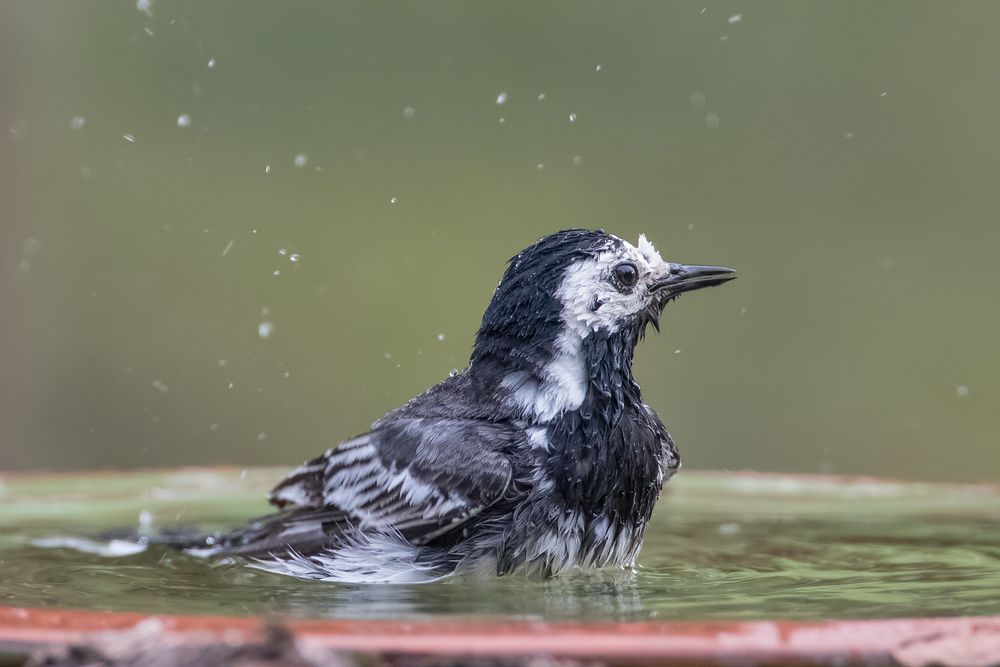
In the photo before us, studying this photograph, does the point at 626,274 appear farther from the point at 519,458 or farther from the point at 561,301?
the point at 519,458

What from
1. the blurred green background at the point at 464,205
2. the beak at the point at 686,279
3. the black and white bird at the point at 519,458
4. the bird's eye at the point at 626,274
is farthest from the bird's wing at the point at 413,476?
the blurred green background at the point at 464,205

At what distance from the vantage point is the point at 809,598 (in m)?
3.71

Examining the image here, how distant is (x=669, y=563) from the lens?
184 inches

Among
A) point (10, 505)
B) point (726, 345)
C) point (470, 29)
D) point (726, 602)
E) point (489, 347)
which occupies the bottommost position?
point (726, 602)

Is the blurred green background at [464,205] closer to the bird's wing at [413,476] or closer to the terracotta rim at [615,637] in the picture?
the bird's wing at [413,476]

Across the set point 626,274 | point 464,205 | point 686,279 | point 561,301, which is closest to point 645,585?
point 561,301

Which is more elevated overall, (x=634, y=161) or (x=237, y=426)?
(x=634, y=161)

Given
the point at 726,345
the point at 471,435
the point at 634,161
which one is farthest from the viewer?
the point at 634,161

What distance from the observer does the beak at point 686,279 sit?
16.8ft

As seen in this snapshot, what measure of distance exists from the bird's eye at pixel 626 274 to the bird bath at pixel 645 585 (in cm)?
98

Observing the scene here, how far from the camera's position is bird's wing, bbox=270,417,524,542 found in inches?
178

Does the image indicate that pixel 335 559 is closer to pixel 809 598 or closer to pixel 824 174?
pixel 809 598

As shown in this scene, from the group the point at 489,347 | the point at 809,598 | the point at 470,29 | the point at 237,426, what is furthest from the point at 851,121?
the point at 809,598

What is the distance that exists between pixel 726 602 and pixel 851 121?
1146cm
